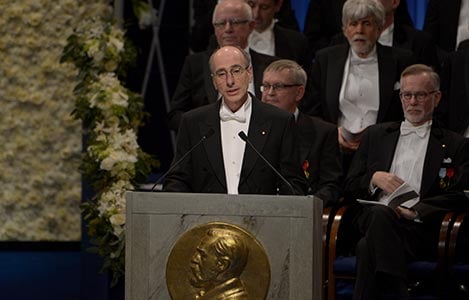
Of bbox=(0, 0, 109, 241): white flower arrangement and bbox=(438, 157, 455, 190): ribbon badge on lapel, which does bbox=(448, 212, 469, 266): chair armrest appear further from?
bbox=(0, 0, 109, 241): white flower arrangement

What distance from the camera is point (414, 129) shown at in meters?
6.48

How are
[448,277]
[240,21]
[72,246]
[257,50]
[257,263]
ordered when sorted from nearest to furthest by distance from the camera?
[257,263] → [448,277] → [240,21] → [257,50] → [72,246]

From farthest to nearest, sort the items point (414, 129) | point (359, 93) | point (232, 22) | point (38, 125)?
point (38, 125), point (359, 93), point (232, 22), point (414, 129)

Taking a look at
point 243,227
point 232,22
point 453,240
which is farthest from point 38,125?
point 243,227

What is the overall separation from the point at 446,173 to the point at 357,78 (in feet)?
3.05

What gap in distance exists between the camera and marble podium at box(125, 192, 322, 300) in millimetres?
4762

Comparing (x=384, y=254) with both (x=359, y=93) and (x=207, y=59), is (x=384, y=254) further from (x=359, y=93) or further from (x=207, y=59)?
(x=207, y=59)

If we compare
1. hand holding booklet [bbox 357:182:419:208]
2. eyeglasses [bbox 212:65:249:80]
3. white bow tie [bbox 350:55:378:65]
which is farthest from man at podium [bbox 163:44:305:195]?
white bow tie [bbox 350:55:378:65]

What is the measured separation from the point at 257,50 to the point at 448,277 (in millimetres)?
2030

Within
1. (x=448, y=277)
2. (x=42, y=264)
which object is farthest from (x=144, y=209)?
(x=42, y=264)

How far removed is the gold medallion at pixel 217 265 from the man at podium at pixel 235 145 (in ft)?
2.11

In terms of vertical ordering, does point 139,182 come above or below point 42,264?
above

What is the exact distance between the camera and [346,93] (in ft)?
22.9

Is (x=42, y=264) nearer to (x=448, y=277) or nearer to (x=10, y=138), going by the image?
(x=10, y=138)
